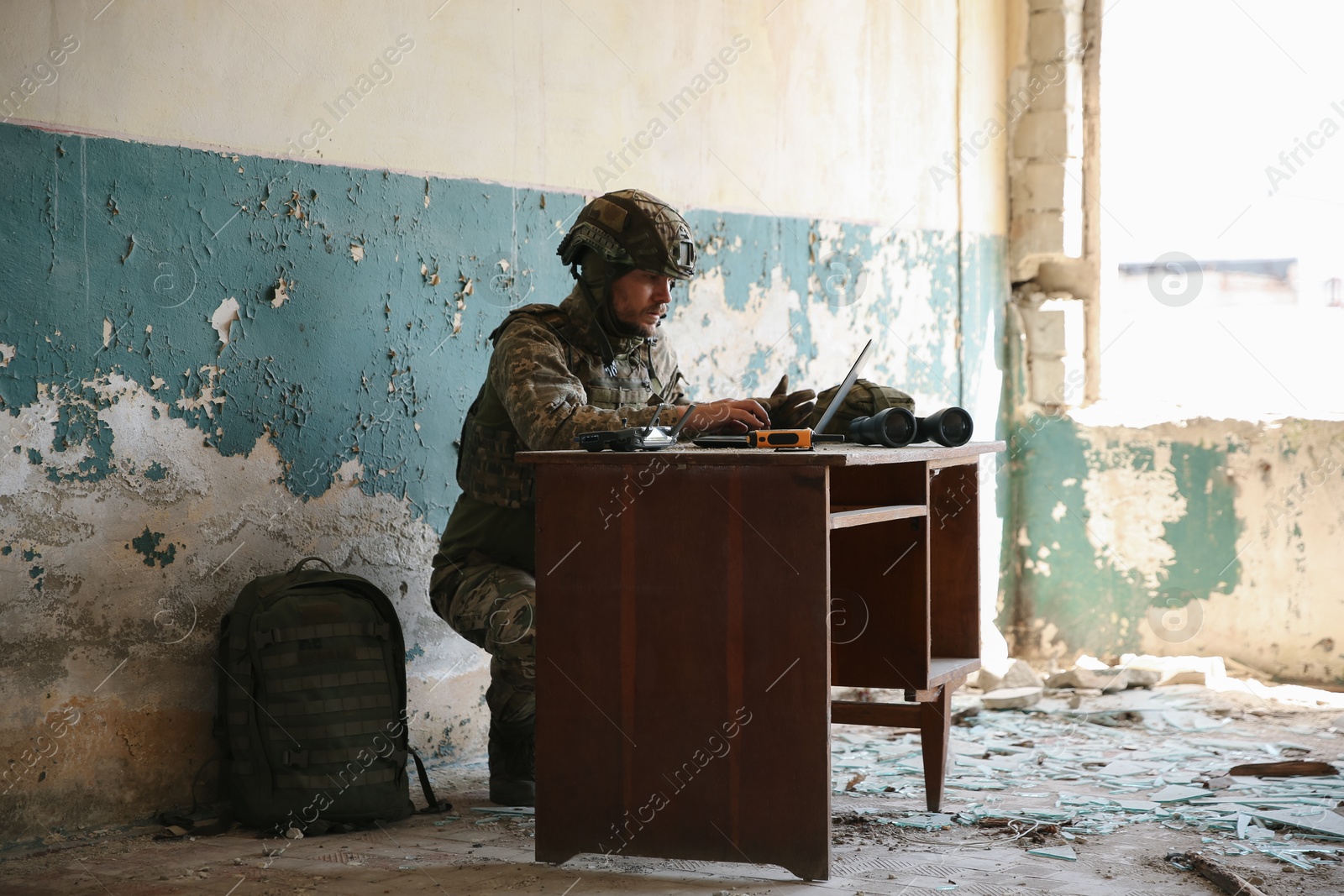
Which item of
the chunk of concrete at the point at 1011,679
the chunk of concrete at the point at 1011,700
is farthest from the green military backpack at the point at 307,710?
the chunk of concrete at the point at 1011,679

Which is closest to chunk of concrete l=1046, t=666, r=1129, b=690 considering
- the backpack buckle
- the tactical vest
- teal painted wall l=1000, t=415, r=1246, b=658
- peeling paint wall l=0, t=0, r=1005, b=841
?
teal painted wall l=1000, t=415, r=1246, b=658

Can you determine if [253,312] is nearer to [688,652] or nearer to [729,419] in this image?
[729,419]

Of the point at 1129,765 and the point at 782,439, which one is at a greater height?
the point at 782,439

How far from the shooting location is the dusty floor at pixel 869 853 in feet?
7.73

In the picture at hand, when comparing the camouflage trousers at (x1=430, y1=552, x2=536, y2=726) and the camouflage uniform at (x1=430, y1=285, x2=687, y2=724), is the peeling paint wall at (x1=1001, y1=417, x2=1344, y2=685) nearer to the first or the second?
the camouflage uniform at (x1=430, y1=285, x2=687, y2=724)

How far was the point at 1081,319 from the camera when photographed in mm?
5285

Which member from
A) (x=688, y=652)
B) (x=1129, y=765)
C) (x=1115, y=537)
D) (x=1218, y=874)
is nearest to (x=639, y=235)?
(x=688, y=652)

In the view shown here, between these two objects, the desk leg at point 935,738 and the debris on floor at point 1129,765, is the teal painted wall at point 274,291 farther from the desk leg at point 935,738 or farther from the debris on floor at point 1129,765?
the debris on floor at point 1129,765

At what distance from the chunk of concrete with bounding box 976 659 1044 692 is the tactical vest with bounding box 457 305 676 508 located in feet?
6.68

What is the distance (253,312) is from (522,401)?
0.68 meters

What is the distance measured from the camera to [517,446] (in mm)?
2932

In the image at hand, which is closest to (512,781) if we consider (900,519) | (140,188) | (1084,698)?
(900,519)

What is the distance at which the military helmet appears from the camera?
2.88 m

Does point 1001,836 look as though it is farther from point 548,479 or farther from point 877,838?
point 548,479
